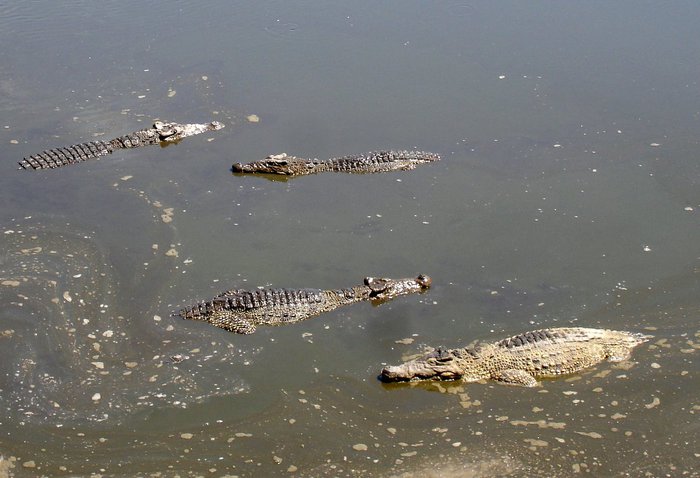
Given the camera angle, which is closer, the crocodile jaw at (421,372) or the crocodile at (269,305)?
the crocodile jaw at (421,372)

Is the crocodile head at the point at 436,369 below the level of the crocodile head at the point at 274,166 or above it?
below

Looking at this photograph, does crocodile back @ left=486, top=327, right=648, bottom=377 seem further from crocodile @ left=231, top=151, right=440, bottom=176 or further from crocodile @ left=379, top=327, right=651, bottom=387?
crocodile @ left=231, top=151, right=440, bottom=176

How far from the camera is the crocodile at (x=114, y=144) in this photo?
15961 mm

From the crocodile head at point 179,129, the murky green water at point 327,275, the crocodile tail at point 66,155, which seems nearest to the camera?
the murky green water at point 327,275

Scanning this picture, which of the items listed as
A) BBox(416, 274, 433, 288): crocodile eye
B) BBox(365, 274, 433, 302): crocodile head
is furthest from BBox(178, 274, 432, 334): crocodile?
BBox(416, 274, 433, 288): crocodile eye

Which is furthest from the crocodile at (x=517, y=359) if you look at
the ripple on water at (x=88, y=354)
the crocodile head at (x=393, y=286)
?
the ripple on water at (x=88, y=354)

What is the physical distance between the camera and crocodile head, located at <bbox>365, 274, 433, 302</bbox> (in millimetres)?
11992

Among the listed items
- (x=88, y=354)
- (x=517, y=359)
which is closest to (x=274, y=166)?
(x=88, y=354)

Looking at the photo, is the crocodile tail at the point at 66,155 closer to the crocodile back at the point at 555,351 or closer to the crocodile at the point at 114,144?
the crocodile at the point at 114,144

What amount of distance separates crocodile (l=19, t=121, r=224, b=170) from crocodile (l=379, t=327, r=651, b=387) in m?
8.89

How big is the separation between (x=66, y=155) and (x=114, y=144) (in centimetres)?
105

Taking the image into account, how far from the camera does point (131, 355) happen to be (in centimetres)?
1095

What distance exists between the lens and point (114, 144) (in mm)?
16688

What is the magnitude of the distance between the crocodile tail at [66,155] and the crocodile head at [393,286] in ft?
24.6
